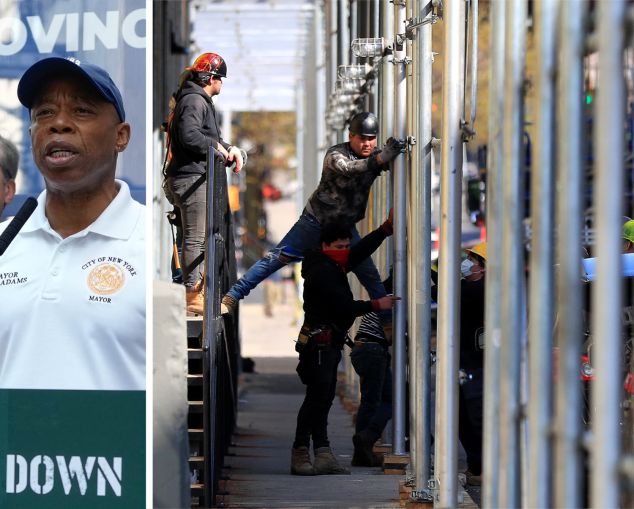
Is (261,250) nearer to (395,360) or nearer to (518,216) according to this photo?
Result: (395,360)

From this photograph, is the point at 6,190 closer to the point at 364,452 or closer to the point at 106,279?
the point at 106,279

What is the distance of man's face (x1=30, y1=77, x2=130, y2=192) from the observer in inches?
259

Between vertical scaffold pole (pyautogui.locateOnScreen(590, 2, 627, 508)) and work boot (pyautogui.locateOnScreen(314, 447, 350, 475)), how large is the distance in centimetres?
597

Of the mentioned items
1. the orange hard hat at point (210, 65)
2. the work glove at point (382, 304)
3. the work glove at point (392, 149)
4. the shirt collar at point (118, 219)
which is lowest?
the work glove at point (382, 304)

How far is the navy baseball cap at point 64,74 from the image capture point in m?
6.48

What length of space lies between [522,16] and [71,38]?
2.18 m

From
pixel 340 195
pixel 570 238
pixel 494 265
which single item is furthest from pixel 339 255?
pixel 570 238

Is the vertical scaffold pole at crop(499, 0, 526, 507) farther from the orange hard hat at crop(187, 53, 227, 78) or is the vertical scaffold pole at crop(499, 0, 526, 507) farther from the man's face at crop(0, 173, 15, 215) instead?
the orange hard hat at crop(187, 53, 227, 78)

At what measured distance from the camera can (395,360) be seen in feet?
33.5

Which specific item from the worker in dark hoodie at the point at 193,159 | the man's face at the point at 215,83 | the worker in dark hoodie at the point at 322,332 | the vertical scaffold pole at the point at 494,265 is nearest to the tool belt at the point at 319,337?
the worker in dark hoodie at the point at 322,332

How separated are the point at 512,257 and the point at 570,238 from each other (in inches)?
26.7

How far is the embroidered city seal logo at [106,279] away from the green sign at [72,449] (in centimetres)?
46

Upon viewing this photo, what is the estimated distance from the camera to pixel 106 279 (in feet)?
21.3

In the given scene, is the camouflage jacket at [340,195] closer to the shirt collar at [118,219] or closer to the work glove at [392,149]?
the work glove at [392,149]
